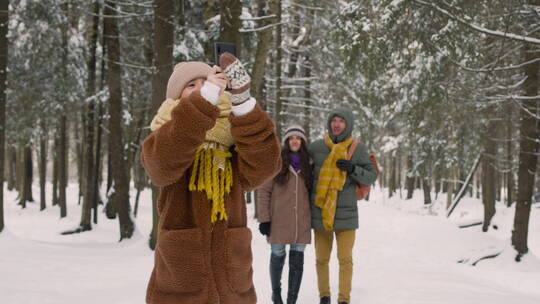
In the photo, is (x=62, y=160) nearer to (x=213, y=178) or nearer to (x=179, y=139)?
(x=213, y=178)

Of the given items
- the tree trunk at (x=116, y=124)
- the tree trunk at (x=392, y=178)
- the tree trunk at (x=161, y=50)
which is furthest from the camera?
the tree trunk at (x=392, y=178)

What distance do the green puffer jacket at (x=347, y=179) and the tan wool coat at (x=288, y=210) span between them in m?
0.14

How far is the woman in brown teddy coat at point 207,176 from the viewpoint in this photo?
87.0 inches

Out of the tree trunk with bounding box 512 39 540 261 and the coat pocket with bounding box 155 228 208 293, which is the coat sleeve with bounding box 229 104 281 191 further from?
the tree trunk with bounding box 512 39 540 261

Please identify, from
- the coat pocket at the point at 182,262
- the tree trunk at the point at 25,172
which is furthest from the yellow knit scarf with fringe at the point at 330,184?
the tree trunk at the point at 25,172

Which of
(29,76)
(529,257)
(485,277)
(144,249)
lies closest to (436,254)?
(529,257)

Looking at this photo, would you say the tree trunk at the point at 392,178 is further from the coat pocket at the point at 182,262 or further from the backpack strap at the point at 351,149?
the coat pocket at the point at 182,262

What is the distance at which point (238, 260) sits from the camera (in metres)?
2.43

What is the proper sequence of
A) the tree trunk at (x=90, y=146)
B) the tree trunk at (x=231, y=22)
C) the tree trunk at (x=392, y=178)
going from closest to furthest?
the tree trunk at (x=231, y=22) → the tree trunk at (x=90, y=146) → the tree trunk at (x=392, y=178)

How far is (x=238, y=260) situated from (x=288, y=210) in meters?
3.00

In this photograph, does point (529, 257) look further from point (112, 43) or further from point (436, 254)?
point (112, 43)

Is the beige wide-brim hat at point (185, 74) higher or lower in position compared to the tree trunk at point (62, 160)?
higher

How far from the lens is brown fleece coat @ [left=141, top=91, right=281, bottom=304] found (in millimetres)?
2195

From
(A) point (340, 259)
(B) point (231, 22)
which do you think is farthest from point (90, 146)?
(A) point (340, 259)
